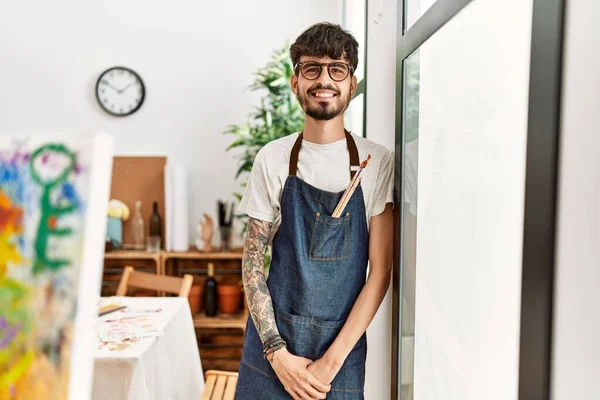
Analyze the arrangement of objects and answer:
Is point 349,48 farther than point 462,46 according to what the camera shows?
Yes

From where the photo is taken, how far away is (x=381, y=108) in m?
1.69

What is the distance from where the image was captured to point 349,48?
51.4 inches

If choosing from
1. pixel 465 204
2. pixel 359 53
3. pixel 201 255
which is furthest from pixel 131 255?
pixel 465 204

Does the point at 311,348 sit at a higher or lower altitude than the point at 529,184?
lower

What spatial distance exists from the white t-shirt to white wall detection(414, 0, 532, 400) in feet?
0.46

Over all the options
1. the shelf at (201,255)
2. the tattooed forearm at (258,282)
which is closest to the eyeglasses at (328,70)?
the tattooed forearm at (258,282)

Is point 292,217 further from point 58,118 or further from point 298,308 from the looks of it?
point 58,118

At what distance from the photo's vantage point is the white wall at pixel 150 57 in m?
3.62

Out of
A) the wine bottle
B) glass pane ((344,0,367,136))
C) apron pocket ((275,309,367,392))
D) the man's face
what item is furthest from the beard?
the wine bottle

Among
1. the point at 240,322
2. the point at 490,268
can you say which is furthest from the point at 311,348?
the point at 240,322

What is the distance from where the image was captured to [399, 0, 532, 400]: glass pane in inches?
27.9

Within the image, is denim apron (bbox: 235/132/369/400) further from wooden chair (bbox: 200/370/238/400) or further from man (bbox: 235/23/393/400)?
wooden chair (bbox: 200/370/238/400)

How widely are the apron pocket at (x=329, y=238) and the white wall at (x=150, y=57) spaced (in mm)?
2458

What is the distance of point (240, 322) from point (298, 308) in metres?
2.12
